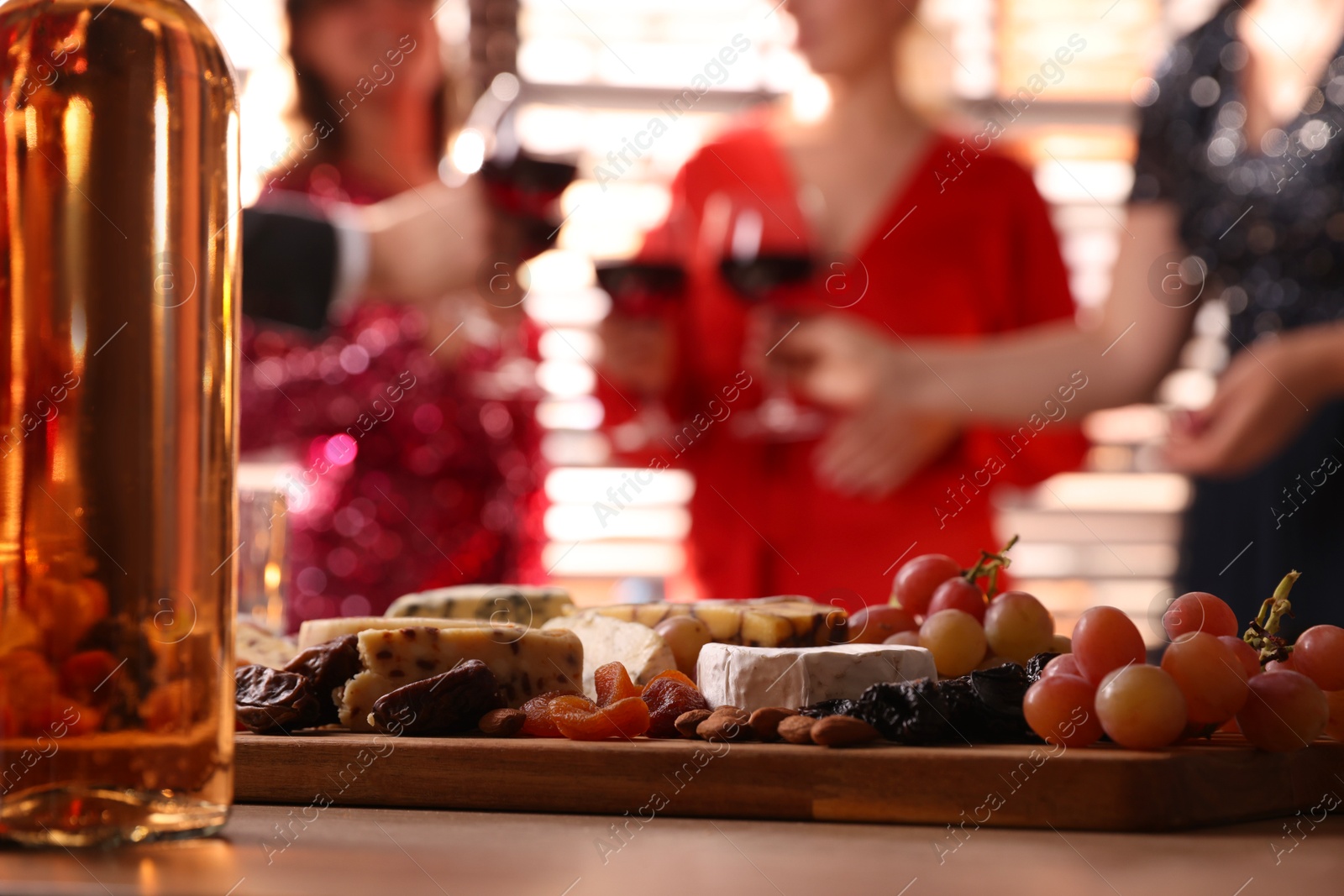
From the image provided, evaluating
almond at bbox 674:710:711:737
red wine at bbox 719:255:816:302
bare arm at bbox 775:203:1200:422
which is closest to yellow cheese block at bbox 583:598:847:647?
almond at bbox 674:710:711:737

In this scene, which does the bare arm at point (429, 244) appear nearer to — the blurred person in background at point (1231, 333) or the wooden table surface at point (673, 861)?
the blurred person in background at point (1231, 333)

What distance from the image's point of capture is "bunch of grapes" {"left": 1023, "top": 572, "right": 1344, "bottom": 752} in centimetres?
49

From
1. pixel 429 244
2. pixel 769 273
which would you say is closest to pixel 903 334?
pixel 769 273

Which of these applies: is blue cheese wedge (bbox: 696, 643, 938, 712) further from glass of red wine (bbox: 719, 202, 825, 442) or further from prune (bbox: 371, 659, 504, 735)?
glass of red wine (bbox: 719, 202, 825, 442)

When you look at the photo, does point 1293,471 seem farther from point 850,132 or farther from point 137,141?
point 137,141

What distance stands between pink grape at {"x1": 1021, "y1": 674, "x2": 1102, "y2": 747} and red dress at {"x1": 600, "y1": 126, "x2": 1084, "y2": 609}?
56.3 inches

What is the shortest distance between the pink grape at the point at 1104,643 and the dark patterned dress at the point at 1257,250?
1.21 m

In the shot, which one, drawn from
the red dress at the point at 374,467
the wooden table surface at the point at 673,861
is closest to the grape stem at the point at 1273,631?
the wooden table surface at the point at 673,861

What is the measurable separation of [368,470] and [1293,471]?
132 centimetres

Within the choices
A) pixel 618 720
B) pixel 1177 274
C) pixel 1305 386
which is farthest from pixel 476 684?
pixel 1177 274

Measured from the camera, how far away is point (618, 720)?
1.79 ft

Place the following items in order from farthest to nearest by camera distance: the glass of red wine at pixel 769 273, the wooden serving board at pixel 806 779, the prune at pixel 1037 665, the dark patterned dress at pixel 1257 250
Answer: the dark patterned dress at pixel 1257 250
the glass of red wine at pixel 769 273
the prune at pixel 1037 665
the wooden serving board at pixel 806 779

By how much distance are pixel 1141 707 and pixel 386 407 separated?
1.51 m

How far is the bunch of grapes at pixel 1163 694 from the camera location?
19.4 inches
